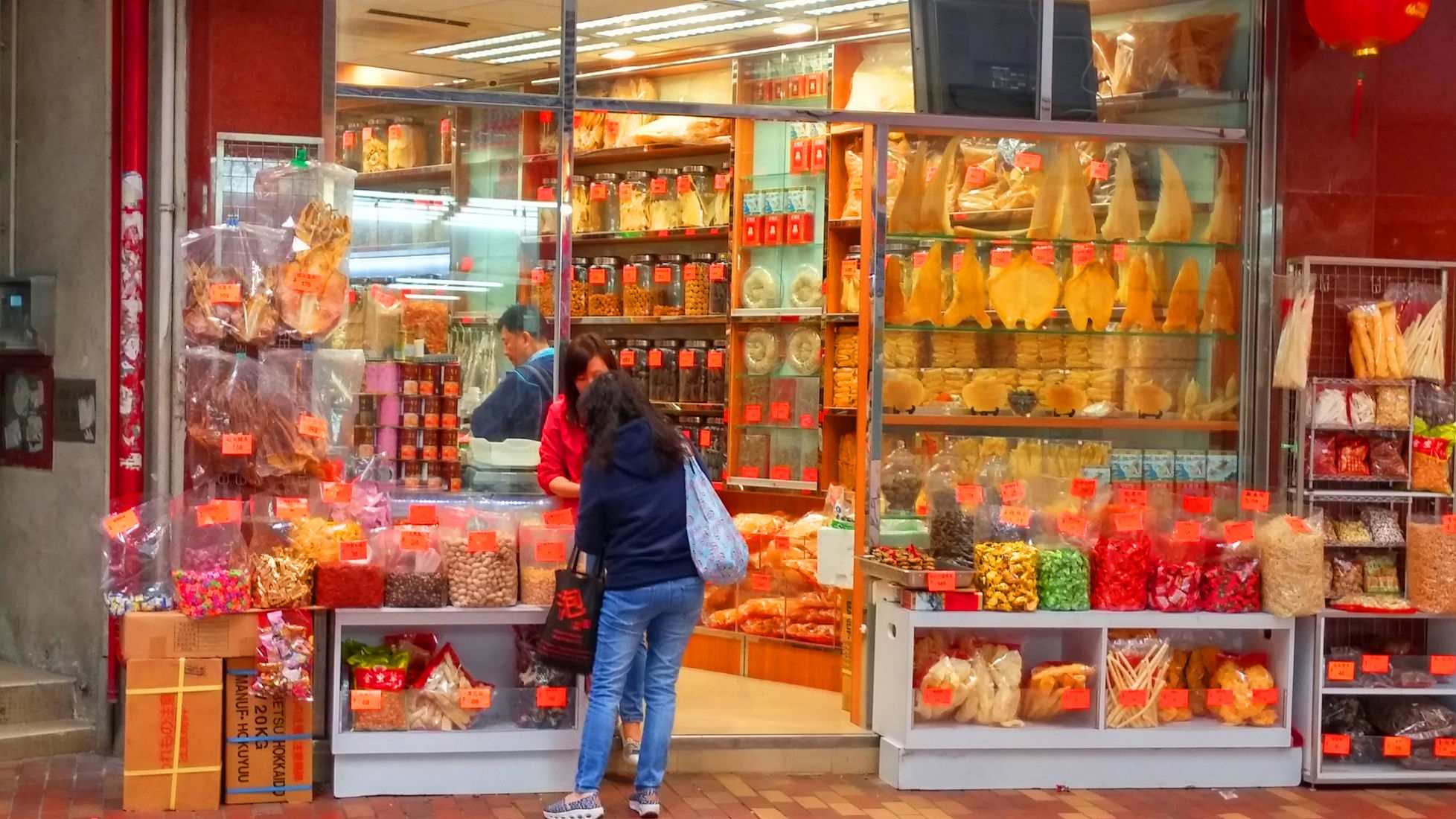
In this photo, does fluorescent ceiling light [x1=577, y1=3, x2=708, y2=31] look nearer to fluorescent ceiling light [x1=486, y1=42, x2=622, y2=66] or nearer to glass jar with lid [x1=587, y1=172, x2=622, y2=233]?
fluorescent ceiling light [x1=486, y1=42, x2=622, y2=66]

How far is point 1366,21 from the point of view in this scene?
6.23m

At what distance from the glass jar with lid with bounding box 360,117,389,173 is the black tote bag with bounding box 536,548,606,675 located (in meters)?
1.78

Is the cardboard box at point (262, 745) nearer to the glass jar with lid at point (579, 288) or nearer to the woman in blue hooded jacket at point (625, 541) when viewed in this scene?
the woman in blue hooded jacket at point (625, 541)

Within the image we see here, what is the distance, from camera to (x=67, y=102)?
649 cm

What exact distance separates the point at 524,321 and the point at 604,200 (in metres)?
2.12

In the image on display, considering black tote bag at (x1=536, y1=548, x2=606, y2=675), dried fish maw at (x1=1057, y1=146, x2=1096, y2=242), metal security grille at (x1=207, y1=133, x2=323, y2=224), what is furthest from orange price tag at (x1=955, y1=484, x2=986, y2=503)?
metal security grille at (x1=207, y1=133, x2=323, y2=224)

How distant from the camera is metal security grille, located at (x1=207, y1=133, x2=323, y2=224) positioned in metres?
5.93

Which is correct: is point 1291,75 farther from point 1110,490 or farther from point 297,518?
point 297,518

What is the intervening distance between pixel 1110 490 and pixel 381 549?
115 inches

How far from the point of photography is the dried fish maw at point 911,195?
262 inches

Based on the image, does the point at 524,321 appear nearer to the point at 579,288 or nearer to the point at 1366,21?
the point at 579,288

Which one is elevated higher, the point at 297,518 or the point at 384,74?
the point at 384,74

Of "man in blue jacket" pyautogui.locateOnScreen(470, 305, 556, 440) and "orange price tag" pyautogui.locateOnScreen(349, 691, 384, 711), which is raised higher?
"man in blue jacket" pyautogui.locateOnScreen(470, 305, 556, 440)

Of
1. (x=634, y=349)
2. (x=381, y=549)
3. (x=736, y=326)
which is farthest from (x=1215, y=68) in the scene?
(x=381, y=549)
